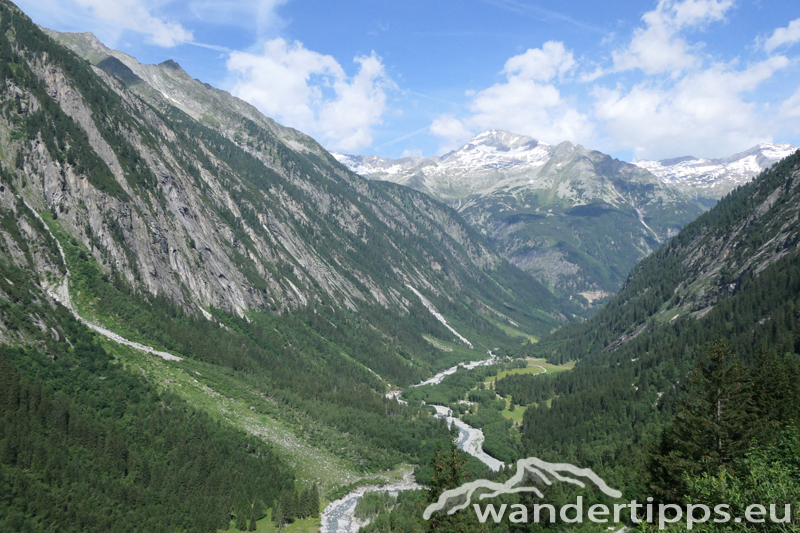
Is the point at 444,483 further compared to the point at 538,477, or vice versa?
the point at 538,477

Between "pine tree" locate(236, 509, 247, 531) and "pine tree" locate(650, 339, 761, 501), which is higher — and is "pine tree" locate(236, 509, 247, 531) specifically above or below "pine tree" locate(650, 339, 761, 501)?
below

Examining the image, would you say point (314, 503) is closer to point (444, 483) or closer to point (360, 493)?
point (360, 493)

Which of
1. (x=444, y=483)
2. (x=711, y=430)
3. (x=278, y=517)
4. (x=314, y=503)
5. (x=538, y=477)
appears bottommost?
(x=278, y=517)

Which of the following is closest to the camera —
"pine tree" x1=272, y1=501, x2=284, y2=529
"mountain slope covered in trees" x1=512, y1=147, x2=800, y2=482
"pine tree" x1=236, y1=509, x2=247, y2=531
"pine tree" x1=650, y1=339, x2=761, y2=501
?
"pine tree" x1=650, y1=339, x2=761, y2=501

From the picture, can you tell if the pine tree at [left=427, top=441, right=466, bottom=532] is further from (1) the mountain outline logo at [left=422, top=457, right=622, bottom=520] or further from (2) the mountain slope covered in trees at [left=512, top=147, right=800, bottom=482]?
(2) the mountain slope covered in trees at [left=512, top=147, right=800, bottom=482]

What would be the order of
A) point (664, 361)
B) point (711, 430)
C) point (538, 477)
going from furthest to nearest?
point (664, 361), point (538, 477), point (711, 430)

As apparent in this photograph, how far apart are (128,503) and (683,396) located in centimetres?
12448

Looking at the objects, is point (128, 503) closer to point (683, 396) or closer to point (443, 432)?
point (443, 432)

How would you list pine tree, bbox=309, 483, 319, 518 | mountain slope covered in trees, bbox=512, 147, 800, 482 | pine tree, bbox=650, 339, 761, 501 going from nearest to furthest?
1. pine tree, bbox=650, 339, 761, 501
2. pine tree, bbox=309, 483, 319, 518
3. mountain slope covered in trees, bbox=512, 147, 800, 482

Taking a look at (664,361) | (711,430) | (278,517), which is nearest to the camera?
(711,430)

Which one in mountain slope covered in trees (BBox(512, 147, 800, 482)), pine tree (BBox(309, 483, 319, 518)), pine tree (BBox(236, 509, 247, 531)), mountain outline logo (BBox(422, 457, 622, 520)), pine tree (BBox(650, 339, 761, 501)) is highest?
mountain slope covered in trees (BBox(512, 147, 800, 482))

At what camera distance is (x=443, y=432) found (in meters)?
149

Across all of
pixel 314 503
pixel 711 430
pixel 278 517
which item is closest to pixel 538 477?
pixel 314 503

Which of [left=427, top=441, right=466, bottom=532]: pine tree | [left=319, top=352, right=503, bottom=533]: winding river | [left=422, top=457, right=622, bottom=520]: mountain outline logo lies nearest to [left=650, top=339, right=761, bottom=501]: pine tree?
[left=427, top=441, right=466, bottom=532]: pine tree
